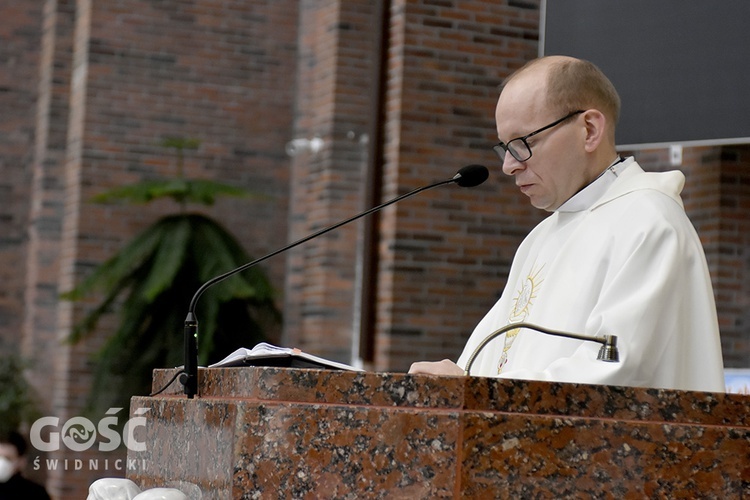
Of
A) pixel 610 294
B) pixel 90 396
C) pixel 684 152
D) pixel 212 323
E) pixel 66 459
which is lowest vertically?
pixel 66 459

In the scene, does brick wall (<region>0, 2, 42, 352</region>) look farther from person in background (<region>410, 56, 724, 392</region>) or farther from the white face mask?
person in background (<region>410, 56, 724, 392</region>)

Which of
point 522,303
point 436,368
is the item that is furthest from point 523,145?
point 436,368

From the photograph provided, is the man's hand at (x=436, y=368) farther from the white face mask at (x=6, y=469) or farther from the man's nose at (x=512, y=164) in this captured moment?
the white face mask at (x=6, y=469)

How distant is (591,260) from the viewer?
2562 millimetres

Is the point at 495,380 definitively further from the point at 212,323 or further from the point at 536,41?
the point at 212,323

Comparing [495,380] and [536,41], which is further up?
[536,41]

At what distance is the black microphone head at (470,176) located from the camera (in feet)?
8.55

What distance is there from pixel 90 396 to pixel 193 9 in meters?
3.26

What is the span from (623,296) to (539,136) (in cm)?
48

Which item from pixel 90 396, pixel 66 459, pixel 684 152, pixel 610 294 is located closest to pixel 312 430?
pixel 610 294

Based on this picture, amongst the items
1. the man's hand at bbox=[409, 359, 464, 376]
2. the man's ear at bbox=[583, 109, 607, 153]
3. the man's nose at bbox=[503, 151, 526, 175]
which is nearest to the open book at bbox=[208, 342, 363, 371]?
the man's hand at bbox=[409, 359, 464, 376]

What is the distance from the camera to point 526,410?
6.23 ft

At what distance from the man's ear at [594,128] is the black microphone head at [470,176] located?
0.76 ft

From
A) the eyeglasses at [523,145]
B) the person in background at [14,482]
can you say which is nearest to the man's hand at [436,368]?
the eyeglasses at [523,145]
